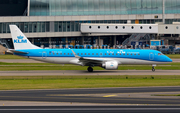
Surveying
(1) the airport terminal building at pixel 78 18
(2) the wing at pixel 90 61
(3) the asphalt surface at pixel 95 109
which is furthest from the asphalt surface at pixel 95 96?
(1) the airport terminal building at pixel 78 18

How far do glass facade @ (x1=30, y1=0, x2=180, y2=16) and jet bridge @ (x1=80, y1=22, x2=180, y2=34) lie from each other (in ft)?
26.8

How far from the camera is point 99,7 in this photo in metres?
90.2

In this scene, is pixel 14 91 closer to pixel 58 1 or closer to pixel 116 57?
pixel 116 57

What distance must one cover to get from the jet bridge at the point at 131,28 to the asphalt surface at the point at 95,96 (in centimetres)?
5916

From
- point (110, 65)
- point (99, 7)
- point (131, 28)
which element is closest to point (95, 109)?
point (110, 65)

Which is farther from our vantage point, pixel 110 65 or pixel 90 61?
pixel 90 61

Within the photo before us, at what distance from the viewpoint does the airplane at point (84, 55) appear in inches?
1603

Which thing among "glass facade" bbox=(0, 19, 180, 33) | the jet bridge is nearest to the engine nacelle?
the jet bridge

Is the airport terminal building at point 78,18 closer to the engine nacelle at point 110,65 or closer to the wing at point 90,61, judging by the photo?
the wing at point 90,61

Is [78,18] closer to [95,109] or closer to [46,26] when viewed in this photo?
[46,26]

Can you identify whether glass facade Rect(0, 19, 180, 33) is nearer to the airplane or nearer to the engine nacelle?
the airplane

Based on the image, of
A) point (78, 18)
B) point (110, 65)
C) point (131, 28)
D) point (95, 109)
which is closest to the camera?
point (95, 109)

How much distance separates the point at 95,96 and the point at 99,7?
71259 millimetres

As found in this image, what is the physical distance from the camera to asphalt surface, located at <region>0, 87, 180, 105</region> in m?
19.7
